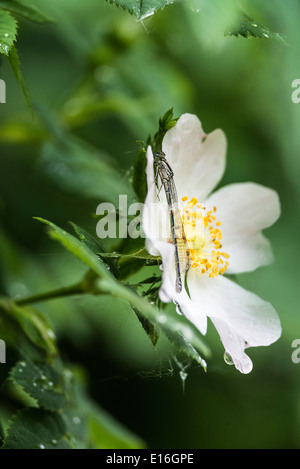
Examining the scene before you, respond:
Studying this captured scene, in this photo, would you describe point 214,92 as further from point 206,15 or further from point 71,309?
point 206,15

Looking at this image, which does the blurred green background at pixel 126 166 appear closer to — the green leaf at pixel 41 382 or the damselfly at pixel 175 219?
the green leaf at pixel 41 382

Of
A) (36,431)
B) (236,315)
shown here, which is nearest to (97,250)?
(236,315)

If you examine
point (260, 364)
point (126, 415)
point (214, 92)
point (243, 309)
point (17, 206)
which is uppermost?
point (214, 92)

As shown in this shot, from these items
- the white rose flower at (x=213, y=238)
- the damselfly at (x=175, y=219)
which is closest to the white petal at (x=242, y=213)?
the white rose flower at (x=213, y=238)

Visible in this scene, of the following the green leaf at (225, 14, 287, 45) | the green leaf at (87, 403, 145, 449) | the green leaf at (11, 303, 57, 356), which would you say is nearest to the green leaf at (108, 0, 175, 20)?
the green leaf at (225, 14, 287, 45)

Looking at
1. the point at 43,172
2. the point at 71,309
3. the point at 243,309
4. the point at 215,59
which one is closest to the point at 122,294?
the point at 243,309

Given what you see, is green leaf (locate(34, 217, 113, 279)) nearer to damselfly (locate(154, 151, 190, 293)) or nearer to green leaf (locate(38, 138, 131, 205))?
damselfly (locate(154, 151, 190, 293))
